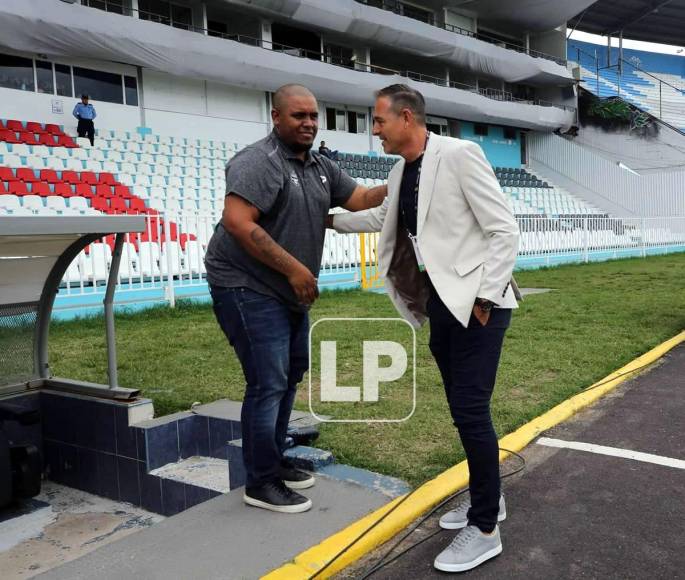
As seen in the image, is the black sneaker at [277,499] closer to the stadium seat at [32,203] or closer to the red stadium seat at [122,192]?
the stadium seat at [32,203]

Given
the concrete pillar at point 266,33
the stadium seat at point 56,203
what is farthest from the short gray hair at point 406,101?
the concrete pillar at point 266,33

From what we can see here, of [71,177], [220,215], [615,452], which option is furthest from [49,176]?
[615,452]

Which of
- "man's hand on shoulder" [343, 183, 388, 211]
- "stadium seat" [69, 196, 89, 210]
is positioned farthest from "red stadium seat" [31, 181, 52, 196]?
"man's hand on shoulder" [343, 183, 388, 211]

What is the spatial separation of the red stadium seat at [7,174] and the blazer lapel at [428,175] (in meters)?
11.9

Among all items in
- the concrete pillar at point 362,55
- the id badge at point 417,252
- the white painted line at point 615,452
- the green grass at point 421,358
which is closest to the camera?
the id badge at point 417,252

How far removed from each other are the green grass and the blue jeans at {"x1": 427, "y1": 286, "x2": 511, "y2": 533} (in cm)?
69

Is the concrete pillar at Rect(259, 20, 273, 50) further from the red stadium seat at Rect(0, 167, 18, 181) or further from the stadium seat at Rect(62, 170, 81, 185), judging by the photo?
the red stadium seat at Rect(0, 167, 18, 181)

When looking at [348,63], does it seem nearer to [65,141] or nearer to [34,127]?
[65,141]

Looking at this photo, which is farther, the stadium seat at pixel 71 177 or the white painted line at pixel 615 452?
the stadium seat at pixel 71 177

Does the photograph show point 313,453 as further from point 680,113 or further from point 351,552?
point 680,113

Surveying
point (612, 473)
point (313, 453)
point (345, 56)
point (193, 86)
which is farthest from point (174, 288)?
point (345, 56)

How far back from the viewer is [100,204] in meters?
13.4

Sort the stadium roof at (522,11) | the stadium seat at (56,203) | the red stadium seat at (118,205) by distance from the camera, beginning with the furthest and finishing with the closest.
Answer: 1. the stadium roof at (522,11)
2. the red stadium seat at (118,205)
3. the stadium seat at (56,203)

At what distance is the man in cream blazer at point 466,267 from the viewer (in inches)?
93.8
